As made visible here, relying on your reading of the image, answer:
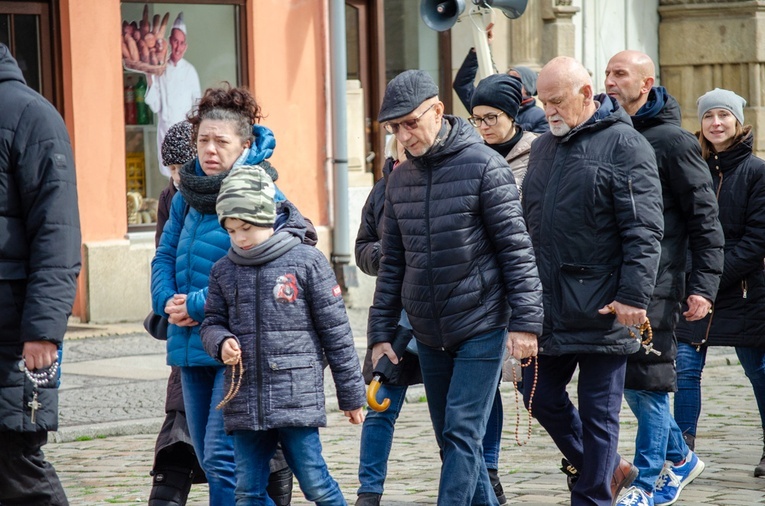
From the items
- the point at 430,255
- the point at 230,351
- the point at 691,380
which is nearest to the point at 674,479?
the point at 691,380

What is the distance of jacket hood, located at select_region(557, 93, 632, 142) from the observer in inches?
249

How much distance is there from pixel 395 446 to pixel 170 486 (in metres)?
2.47

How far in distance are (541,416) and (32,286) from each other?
2.29 metres

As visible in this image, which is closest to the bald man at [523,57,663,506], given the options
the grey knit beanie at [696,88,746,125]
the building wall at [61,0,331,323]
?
the grey knit beanie at [696,88,746,125]

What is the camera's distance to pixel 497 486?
7.08m

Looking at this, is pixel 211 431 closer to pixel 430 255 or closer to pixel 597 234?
pixel 430 255

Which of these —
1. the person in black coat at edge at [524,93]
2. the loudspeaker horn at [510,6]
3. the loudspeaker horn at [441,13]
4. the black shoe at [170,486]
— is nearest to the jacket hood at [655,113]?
the person in black coat at edge at [524,93]

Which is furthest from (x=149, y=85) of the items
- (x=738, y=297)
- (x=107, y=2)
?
(x=738, y=297)

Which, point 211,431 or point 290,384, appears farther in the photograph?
point 211,431

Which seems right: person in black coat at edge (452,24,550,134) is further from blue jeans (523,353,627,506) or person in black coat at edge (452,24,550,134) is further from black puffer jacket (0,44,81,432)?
black puffer jacket (0,44,81,432)

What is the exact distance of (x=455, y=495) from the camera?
5965 mm

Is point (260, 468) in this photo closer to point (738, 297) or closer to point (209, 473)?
point (209, 473)

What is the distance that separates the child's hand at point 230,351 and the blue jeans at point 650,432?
2.05m

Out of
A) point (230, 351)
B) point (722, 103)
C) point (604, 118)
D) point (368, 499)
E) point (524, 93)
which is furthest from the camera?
point (524, 93)
